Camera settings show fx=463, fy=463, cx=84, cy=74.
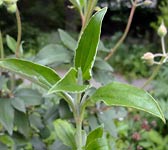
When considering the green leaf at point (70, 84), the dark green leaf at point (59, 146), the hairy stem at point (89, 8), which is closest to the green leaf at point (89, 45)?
the green leaf at point (70, 84)

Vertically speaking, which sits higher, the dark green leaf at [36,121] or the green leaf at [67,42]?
the green leaf at [67,42]

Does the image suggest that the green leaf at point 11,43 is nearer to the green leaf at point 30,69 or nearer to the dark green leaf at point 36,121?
the dark green leaf at point 36,121

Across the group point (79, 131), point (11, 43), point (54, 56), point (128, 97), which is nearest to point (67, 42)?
point (54, 56)

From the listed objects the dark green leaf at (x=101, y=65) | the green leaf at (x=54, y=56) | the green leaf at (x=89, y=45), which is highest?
the green leaf at (x=89, y=45)

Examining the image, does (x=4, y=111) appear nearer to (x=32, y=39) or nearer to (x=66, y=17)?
(x=32, y=39)

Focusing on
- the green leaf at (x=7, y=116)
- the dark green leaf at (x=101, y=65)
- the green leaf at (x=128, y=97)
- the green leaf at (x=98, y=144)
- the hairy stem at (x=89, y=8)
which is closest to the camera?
the green leaf at (x=128, y=97)

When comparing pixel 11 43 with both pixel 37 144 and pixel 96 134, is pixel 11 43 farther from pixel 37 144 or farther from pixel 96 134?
pixel 96 134

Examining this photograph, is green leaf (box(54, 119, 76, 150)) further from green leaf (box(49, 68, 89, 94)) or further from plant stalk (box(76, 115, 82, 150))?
green leaf (box(49, 68, 89, 94))
